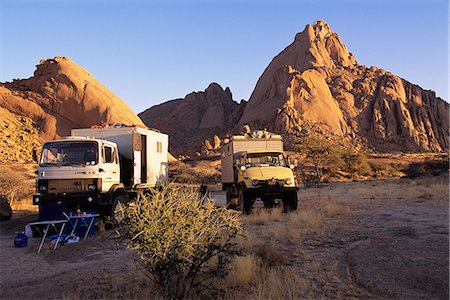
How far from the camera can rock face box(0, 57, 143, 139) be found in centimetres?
5447

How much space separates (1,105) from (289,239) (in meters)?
54.8

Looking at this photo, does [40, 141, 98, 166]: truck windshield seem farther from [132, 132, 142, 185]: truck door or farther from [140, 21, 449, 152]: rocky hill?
[140, 21, 449, 152]: rocky hill

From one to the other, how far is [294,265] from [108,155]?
26.2 feet

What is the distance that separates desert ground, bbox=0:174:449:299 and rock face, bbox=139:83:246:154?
7932cm

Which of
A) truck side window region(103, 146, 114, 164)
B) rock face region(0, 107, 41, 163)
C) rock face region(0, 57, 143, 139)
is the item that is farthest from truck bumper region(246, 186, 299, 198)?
rock face region(0, 57, 143, 139)

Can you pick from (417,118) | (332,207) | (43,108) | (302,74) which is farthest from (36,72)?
(417,118)

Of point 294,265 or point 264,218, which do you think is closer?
point 294,265

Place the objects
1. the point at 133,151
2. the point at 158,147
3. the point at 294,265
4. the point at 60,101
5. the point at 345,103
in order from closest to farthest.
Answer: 1. the point at 294,265
2. the point at 133,151
3. the point at 158,147
4. the point at 60,101
5. the point at 345,103

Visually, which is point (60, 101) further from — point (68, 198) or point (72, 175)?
point (68, 198)

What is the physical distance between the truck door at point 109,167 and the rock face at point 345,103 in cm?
6068

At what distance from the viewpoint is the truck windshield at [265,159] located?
15852 millimetres

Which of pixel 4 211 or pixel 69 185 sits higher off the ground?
pixel 69 185

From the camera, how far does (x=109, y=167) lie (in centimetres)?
1304

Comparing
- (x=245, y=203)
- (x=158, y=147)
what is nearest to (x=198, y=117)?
(x=158, y=147)
